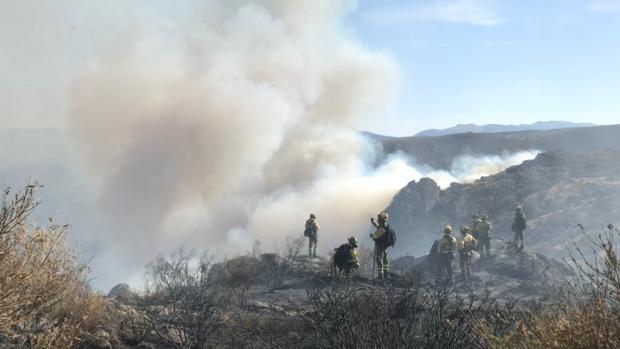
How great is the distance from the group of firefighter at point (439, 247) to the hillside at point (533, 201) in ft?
39.5

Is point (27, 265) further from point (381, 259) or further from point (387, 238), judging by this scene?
point (381, 259)

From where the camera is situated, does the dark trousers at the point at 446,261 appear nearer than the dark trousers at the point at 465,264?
Yes

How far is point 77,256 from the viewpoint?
755 centimetres

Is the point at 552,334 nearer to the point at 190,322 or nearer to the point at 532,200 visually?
the point at 190,322

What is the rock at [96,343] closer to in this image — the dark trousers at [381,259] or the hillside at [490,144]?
the dark trousers at [381,259]

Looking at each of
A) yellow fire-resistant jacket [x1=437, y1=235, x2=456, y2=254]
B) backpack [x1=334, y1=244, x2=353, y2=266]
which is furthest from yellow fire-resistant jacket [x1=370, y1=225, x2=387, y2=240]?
yellow fire-resistant jacket [x1=437, y1=235, x2=456, y2=254]

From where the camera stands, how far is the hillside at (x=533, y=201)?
32562 mm

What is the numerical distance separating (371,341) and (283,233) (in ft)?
149

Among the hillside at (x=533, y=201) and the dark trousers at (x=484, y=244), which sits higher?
the hillside at (x=533, y=201)

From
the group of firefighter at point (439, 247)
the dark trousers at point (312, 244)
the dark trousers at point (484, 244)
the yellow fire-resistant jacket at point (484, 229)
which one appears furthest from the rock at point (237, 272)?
the dark trousers at point (484, 244)

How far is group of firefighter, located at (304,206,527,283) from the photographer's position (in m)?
12.9

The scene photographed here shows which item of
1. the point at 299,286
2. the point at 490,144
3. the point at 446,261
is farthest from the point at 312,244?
the point at 490,144

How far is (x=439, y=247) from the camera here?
16.2m

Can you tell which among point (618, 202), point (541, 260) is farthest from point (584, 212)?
point (541, 260)
